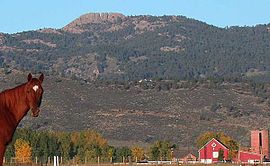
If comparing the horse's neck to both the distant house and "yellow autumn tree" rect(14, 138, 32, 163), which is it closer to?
"yellow autumn tree" rect(14, 138, 32, 163)

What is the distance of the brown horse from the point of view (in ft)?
47.6

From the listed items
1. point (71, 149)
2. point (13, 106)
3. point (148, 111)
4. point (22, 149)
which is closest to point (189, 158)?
point (71, 149)

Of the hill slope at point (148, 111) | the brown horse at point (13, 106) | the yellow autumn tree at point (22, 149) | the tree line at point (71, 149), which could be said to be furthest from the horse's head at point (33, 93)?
the hill slope at point (148, 111)

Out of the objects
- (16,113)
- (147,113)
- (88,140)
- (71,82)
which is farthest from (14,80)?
(16,113)

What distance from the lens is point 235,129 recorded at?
146875mm

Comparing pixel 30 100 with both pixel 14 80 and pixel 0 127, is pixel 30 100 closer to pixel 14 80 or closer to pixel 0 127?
pixel 0 127

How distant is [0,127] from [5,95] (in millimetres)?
605

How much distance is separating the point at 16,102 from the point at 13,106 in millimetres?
101

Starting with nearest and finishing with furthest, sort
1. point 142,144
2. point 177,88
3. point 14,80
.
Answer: point 142,144 < point 14,80 < point 177,88

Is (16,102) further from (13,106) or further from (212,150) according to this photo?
(212,150)

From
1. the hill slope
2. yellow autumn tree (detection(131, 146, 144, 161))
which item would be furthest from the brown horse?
the hill slope

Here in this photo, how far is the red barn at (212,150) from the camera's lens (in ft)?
363

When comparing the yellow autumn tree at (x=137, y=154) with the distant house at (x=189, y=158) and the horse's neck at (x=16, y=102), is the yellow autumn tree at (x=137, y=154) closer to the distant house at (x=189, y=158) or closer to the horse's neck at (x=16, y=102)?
the distant house at (x=189, y=158)

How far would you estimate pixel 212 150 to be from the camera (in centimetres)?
11281
